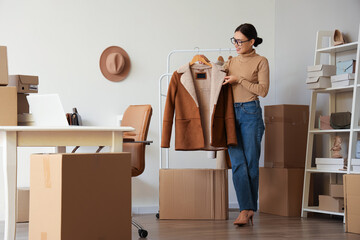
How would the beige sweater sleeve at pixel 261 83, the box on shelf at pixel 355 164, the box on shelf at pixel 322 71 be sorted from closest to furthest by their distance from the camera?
the box on shelf at pixel 355 164
the beige sweater sleeve at pixel 261 83
the box on shelf at pixel 322 71

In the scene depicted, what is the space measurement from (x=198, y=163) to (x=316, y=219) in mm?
1311

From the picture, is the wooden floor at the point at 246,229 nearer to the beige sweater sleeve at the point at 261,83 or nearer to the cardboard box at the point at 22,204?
the cardboard box at the point at 22,204

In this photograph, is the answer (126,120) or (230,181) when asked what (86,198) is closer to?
(126,120)

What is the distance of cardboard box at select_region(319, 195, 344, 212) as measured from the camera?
4.29 meters

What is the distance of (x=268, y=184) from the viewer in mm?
4895

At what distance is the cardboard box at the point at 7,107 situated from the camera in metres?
3.00

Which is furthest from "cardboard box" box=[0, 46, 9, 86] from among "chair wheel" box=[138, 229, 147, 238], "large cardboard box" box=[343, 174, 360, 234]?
"large cardboard box" box=[343, 174, 360, 234]

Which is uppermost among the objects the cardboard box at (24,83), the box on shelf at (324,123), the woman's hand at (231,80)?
the woman's hand at (231,80)

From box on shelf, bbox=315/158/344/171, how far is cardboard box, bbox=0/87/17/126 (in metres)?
2.58

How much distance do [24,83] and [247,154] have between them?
5.83 feet

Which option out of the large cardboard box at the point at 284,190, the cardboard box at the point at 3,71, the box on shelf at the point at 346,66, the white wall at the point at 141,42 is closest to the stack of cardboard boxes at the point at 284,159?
the large cardboard box at the point at 284,190

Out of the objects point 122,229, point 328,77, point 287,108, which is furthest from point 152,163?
point 122,229

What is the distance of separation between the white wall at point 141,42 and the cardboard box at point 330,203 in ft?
3.44

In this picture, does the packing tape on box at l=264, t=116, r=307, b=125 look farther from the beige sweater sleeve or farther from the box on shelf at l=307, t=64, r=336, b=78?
the beige sweater sleeve
